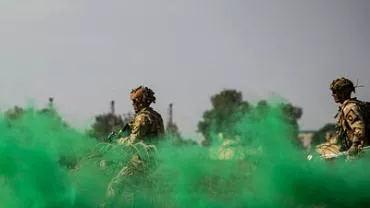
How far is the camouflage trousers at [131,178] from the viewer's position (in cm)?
1346

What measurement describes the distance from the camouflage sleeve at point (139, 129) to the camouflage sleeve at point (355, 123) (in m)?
3.29

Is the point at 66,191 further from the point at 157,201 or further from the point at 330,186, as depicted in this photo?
the point at 330,186

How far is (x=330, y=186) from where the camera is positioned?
1261 cm

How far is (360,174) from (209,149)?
8.89 ft

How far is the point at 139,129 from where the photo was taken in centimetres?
1466

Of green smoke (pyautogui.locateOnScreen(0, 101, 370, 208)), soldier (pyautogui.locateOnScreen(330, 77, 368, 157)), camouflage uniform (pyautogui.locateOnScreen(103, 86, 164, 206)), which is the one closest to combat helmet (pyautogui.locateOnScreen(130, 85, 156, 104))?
camouflage uniform (pyautogui.locateOnScreen(103, 86, 164, 206))

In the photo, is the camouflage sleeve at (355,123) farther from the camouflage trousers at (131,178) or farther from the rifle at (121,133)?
the rifle at (121,133)

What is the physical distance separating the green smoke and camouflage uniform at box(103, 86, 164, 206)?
7cm

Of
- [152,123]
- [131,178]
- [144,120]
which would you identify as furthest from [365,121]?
[131,178]

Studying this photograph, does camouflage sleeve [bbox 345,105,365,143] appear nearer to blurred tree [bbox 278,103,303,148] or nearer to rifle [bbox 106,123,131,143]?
blurred tree [bbox 278,103,303,148]

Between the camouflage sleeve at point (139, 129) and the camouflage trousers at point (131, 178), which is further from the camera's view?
the camouflage sleeve at point (139, 129)

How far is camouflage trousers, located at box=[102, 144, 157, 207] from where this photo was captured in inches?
530

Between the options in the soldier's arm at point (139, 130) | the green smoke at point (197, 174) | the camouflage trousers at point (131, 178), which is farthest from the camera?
the soldier's arm at point (139, 130)

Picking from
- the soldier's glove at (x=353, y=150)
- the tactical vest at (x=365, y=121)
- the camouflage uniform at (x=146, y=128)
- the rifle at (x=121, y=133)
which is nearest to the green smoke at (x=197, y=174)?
the soldier's glove at (x=353, y=150)
